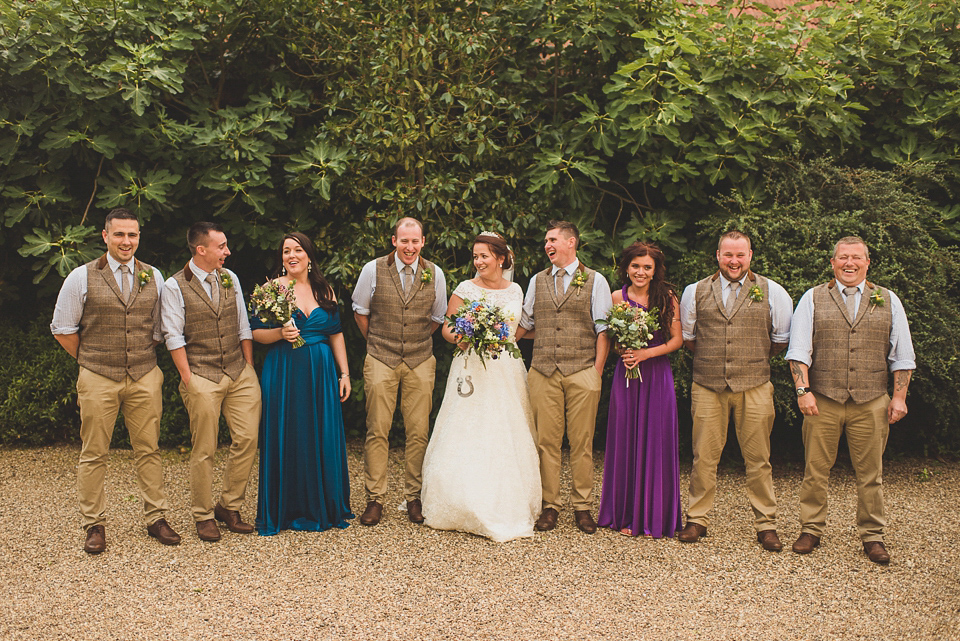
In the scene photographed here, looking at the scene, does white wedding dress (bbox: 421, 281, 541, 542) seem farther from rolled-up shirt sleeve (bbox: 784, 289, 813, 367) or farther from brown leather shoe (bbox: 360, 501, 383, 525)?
rolled-up shirt sleeve (bbox: 784, 289, 813, 367)

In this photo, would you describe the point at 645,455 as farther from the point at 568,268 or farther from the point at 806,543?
the point at 568,268

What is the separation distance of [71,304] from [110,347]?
1.16 ft

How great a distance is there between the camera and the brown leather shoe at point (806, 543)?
16.4ft

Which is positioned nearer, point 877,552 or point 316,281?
point 877,552

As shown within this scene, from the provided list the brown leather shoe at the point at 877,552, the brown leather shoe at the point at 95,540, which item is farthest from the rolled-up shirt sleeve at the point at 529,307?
the brown leather shoe at the point at 95,540

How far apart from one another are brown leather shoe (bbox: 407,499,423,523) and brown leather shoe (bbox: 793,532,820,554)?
2.60m

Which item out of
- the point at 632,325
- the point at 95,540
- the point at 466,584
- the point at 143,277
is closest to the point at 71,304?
the point at 143,277

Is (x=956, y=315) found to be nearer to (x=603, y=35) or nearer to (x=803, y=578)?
(x=803, y=578)

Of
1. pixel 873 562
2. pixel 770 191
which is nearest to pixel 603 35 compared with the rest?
pixel 770 191

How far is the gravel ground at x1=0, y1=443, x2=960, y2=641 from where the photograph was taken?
3951 millimetres

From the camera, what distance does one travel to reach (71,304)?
478cm

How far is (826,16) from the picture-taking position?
7.39 meters

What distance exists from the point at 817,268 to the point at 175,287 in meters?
5.18

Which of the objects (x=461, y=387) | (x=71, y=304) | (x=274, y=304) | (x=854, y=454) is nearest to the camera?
(x=71, y=304)
